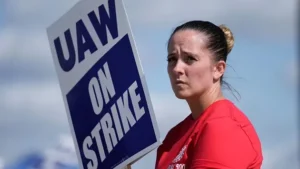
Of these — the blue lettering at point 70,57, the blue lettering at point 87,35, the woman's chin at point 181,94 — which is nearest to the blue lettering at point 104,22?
the blue lettering at point 87,35

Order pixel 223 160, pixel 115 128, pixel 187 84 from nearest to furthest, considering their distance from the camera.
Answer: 1. pixel 223 160
2. pixel 187 84
3. pixel 115 128

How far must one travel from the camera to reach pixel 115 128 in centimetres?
448

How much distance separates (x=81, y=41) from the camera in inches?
184

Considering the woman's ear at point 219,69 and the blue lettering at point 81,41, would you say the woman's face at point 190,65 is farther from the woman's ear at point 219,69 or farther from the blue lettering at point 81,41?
the blue lettering at point 81,41

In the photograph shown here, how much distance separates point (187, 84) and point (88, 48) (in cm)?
68

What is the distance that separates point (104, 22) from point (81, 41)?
19 centimetres

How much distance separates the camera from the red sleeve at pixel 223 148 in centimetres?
Result: 389

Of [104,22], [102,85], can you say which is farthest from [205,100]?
[104,22]

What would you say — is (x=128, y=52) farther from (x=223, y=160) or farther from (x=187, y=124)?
(x=223, y=160)

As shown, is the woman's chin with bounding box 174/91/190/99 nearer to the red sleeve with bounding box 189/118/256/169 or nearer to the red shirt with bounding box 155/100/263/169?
the red shirt with bounding box 155/100/263/169

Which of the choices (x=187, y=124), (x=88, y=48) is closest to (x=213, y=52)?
(x=187, y=124)

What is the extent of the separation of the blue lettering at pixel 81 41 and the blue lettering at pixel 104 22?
0.19 ft

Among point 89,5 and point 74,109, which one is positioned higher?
point 89,5

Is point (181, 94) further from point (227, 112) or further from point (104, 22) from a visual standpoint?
point (104, 22)
